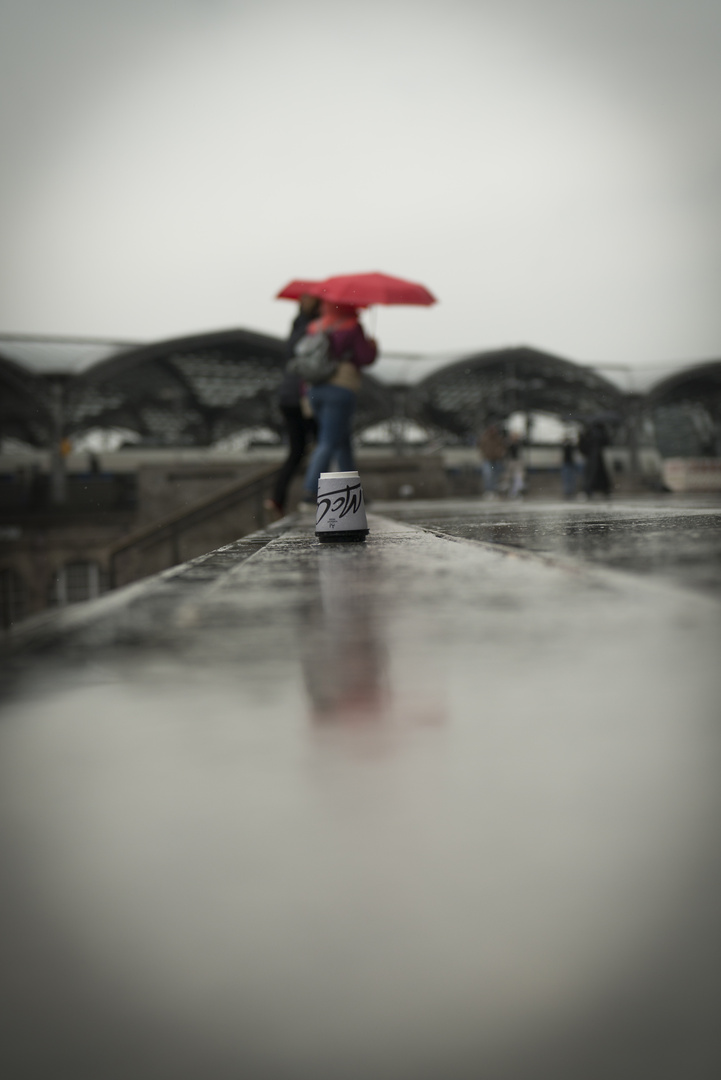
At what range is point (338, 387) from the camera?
5242 mm

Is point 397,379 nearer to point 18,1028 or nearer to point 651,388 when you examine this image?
point 651,388

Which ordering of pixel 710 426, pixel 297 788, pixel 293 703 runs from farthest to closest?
pixel 710 426
pixel 293 703
pixel 297 788

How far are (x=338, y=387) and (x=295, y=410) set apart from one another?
1.16 meters

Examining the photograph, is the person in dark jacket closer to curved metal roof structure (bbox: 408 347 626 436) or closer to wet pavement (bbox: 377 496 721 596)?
wet pavement (bbox: 377 496 721 596)

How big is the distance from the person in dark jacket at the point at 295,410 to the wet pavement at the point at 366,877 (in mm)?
5193

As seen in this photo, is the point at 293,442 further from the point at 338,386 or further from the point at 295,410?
the point at 338,386

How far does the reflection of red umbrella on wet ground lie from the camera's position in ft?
20.6

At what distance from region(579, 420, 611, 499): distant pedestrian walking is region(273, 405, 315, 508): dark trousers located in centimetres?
924

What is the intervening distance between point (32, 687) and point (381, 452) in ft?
133

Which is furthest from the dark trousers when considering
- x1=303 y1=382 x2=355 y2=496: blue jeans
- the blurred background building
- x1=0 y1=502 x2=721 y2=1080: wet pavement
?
x1=0 y1=502 x2=721 y2=1080: wet pavement

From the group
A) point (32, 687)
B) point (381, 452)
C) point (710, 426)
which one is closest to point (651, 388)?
point (710, 426)

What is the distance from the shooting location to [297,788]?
0.63 m

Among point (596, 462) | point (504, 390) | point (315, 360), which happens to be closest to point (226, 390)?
point (504, 390)

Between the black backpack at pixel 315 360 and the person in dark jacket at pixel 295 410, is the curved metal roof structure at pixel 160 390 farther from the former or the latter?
the black backpack at pixel 315 360
